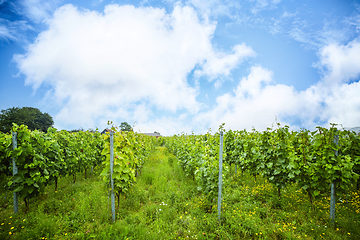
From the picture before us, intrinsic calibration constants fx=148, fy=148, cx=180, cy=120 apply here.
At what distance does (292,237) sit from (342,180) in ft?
7.37

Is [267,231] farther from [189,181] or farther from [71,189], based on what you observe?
[71,189]

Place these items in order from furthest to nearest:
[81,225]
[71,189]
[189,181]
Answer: [189,181] < [71,189] < [81,225]

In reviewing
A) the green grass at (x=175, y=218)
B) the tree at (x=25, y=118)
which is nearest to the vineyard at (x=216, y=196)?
the green grass at (x=175, y=218)

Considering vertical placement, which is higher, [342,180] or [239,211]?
[342,180]

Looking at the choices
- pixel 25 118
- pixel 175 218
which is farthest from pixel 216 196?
pixel 25 118

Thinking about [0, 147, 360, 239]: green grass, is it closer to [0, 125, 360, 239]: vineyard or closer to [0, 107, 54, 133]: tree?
[0, 125, 360, 239]: vineyard

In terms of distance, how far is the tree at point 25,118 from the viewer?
37.8 meters

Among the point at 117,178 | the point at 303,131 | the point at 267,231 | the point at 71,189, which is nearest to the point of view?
the point at 267,231

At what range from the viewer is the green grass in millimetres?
3713

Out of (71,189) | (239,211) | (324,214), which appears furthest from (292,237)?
(71,189)

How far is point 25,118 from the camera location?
41.6 metres

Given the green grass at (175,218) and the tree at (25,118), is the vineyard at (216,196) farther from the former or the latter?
the tree at (25,118)

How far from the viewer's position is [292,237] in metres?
3.57

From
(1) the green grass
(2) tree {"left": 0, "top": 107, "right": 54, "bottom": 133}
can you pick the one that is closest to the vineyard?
(1) the green grass
